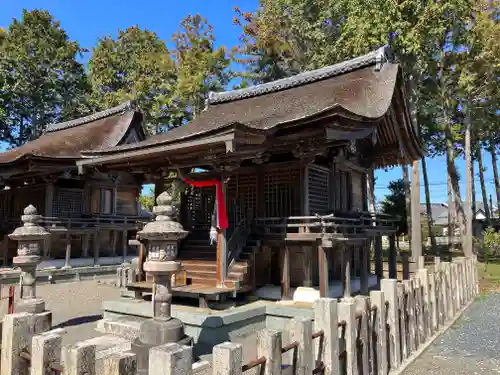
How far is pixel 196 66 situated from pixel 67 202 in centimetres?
1170

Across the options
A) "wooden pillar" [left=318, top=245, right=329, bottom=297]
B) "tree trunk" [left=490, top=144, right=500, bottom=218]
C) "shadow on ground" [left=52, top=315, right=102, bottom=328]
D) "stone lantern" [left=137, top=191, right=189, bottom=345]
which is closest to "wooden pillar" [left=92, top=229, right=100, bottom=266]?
"shadow on ground" [left=52, top=315, right=102, bottom=328]

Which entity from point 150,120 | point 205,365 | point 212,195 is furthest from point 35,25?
point 205,365

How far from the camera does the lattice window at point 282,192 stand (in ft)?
33.9

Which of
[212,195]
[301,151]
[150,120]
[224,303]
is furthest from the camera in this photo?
[150,120]

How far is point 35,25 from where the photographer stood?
98.4 ft

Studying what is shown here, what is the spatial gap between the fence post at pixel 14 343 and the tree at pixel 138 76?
22.9 m

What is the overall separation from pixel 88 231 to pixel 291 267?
11.7 m

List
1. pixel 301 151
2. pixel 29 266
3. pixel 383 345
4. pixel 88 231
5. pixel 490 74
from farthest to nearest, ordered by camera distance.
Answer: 1. pixel 490 74
2. pixel 88 231
3. pixel 301 151
4. pixel 29 266
5. pixel 383 345

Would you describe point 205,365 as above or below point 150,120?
below

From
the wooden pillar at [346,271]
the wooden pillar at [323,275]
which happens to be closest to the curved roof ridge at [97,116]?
the wooden pillar at [346,271]

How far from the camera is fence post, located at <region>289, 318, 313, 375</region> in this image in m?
3.83

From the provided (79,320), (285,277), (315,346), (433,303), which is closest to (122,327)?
(79,320)

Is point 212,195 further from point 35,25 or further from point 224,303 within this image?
point 35,25

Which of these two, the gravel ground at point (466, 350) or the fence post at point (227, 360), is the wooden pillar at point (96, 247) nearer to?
the gravel ground at point (466, 350)
